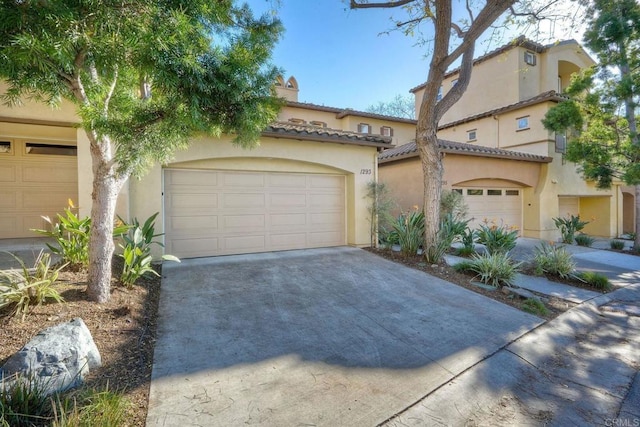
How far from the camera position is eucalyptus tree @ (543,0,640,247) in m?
9.77

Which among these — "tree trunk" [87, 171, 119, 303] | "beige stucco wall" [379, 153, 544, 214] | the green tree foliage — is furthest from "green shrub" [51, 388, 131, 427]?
the green tree foliage

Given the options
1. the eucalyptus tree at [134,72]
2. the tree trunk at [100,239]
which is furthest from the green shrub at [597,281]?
the tree trunk at [100,239]

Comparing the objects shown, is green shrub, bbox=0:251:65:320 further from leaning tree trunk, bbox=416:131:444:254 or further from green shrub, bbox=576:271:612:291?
green shrub, bbox=576:271:612:291

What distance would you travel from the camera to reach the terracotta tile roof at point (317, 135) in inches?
308

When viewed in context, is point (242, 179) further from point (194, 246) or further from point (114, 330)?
point (114, 330)

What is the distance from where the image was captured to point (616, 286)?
275 inches

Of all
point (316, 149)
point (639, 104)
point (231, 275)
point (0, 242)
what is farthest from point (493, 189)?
point (0, 242)

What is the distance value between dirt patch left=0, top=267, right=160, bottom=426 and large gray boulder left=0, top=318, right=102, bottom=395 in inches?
5.8

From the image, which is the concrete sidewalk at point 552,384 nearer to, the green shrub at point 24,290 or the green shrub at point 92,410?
the green shrub at point 92,410

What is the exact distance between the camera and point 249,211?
27.1ft

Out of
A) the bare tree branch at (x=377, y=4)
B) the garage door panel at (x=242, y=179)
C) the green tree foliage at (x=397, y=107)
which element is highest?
the green tree foliage at (x=397, y=107)

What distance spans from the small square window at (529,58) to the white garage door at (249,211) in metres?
14.8

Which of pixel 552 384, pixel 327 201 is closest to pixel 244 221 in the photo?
pixel 327 201

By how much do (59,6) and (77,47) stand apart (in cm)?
44
